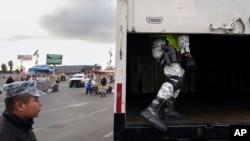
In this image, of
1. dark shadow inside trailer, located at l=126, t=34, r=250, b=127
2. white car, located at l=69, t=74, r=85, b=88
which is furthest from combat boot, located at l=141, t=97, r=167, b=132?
white car, located at l=69, t=74, r=85, b=88

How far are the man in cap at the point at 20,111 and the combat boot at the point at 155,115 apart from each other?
2.00m

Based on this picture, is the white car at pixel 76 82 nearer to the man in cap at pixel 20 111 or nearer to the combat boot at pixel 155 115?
the combat boot at pixel 155 115

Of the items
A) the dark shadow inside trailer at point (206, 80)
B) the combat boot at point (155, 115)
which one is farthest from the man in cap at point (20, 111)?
the dark shadow inside trailer at point (206, 80)

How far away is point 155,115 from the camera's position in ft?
15.3

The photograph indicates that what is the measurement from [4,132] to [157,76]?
7.84 m

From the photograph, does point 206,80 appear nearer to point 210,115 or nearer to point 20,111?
point 210,115

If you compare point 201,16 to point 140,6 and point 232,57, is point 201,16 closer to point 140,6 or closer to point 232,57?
point 140,6

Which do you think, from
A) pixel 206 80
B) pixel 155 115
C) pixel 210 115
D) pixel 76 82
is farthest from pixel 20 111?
pixel 76 82

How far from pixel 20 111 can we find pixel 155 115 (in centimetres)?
222

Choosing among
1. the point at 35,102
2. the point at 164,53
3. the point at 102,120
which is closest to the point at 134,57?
the point at 102,120

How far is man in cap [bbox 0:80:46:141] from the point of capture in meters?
2.63

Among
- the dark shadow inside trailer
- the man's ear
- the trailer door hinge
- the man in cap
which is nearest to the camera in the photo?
the man in cap

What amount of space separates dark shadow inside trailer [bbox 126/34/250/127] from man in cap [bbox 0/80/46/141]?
8.02 feet

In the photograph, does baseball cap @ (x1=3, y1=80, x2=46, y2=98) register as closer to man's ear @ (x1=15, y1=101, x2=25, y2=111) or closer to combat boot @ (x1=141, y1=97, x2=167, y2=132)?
man's ear @ (x1=15, y1=101, x2=25, y2=111)
